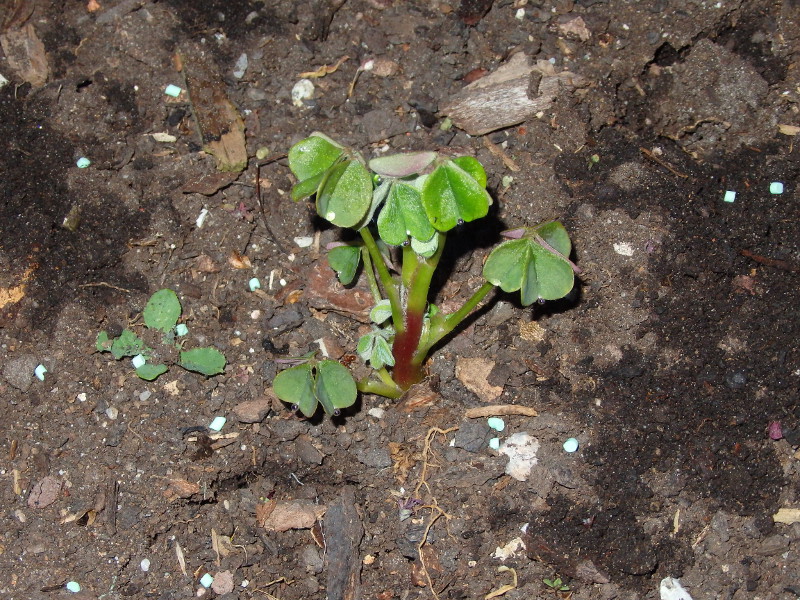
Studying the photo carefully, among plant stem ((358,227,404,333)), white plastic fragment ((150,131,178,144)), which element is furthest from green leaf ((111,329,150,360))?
plant stem ((358,227,404,333))

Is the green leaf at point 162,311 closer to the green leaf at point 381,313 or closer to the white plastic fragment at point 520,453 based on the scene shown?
the green leaf at point 381,313

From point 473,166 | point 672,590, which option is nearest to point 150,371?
point 473,166

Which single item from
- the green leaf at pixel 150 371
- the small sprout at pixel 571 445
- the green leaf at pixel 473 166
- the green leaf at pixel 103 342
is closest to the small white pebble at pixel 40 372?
the green leaf at pixel 103 342

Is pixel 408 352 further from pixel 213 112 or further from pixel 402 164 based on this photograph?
pixel 213 112

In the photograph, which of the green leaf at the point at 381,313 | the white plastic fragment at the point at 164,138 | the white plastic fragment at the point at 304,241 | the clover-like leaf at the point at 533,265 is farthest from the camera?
the white plastic fragment at the point at 164,138

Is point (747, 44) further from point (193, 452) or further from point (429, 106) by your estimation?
point (193, 452)
